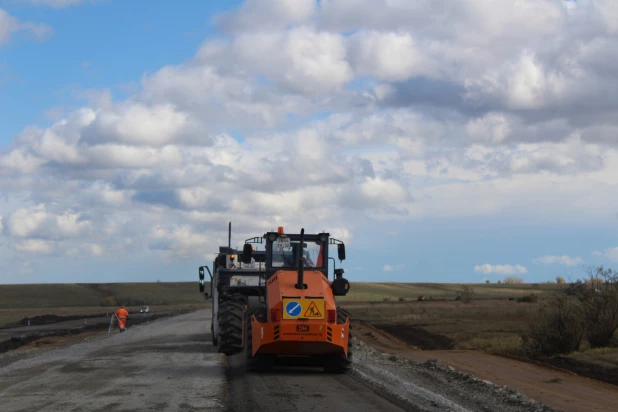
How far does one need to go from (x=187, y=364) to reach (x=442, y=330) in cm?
2138

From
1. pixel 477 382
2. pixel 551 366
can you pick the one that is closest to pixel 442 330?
pixel 551 366

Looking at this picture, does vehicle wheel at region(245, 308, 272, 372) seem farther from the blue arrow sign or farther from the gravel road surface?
the blue arrow sign

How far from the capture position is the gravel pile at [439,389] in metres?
13.0

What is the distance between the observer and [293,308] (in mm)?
16438

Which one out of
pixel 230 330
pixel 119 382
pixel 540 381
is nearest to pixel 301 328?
pixel 230 330

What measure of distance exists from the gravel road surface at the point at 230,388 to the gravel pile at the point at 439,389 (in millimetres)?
18

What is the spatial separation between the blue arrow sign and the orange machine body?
0.8 inches

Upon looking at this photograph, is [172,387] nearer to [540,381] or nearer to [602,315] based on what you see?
[540,381]

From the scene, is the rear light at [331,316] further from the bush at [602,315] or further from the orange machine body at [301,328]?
the bush at [602,315]

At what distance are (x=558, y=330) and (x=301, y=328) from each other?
12160 millimetres

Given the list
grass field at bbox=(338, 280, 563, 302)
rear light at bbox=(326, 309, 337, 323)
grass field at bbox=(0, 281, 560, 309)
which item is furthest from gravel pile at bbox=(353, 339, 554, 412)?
grass field at bbox=(338, 280, 563, 302)

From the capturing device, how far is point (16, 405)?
1286cm

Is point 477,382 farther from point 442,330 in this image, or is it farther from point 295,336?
point 442,330

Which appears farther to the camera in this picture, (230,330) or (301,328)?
(230,330)
